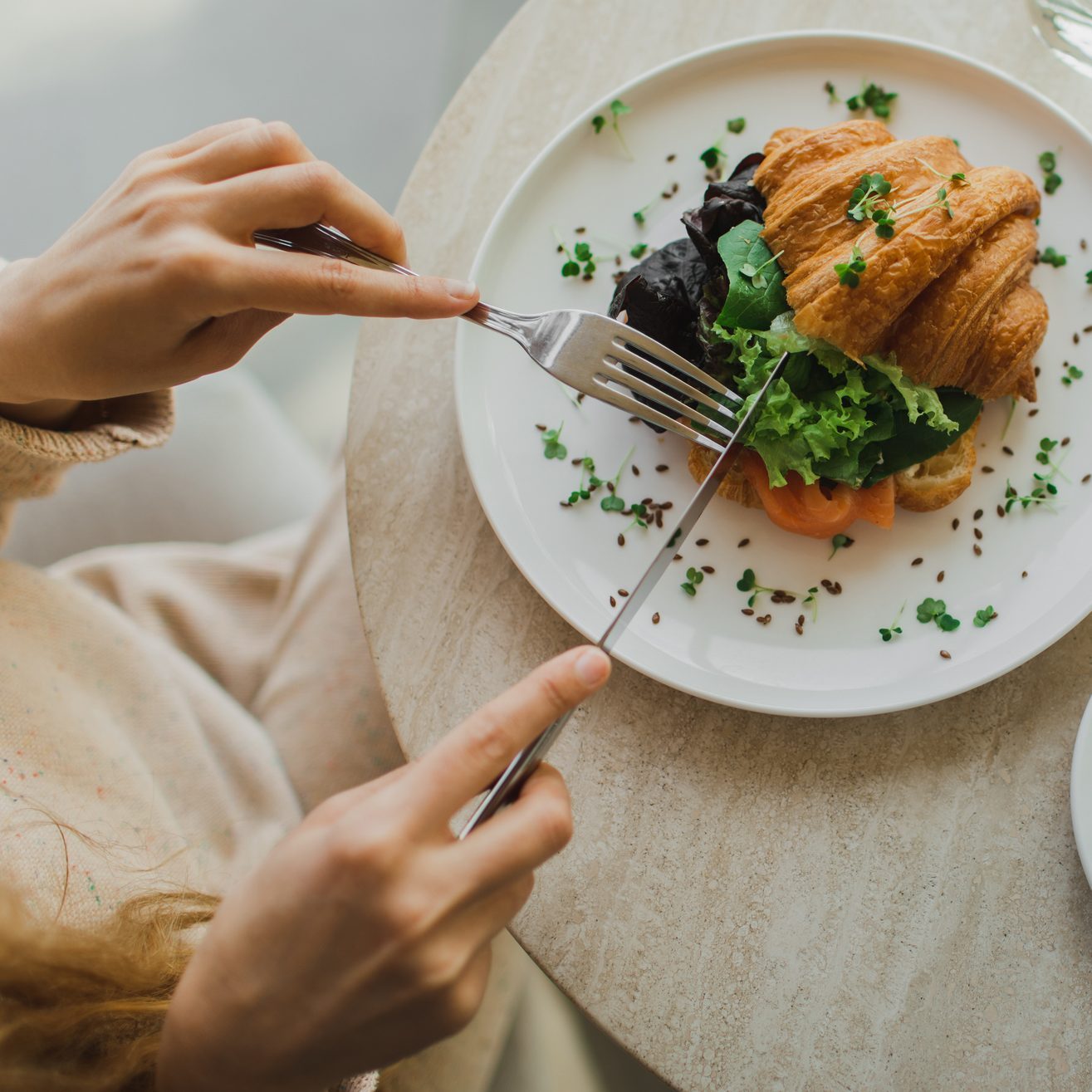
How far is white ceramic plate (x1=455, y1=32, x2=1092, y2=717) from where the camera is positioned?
1622 mm

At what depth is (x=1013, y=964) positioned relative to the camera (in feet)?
5.07

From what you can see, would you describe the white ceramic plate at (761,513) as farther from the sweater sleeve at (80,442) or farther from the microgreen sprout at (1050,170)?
the sweater sleeve at (80,442)

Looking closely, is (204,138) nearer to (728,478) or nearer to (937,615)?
(728,478)

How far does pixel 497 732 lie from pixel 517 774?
0.14 m

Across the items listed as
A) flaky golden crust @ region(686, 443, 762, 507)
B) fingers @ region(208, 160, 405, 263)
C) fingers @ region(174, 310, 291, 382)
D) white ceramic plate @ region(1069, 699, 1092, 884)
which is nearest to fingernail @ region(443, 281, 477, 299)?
fingers @ region(208, 160, 405, 263)

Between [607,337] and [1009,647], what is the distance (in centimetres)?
89

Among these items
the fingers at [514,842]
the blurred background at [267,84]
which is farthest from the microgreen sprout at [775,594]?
the blurred background at [267,84]

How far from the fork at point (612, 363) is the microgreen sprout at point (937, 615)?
0.47 meters

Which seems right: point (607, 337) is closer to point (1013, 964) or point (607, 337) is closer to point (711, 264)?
point (711, 264)

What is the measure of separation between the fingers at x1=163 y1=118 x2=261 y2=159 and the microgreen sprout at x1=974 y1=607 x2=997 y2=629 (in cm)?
147

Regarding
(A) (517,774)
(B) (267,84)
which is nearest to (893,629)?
(A) (517,774)

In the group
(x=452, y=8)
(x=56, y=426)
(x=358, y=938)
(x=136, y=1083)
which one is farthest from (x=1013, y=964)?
(x=452, y=8)

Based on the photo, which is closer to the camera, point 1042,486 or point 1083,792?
point 1083,792

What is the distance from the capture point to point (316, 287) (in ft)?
4.48
